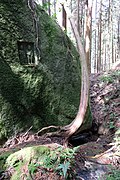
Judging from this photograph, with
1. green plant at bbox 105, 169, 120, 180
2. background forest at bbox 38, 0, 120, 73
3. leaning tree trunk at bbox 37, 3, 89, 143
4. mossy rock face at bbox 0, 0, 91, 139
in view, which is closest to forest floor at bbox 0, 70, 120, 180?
green plant at bbox 105, 169, 120, 180

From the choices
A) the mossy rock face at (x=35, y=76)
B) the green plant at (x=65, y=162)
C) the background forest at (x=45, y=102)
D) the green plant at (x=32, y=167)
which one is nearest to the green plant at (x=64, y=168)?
the green plant at (x=65, y=162)

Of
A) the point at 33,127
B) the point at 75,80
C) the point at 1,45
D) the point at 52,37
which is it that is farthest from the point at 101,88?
the point at 1,45

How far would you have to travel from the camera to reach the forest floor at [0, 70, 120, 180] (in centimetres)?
348

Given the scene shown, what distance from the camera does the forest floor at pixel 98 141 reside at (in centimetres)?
348

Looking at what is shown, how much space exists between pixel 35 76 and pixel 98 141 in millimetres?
2274

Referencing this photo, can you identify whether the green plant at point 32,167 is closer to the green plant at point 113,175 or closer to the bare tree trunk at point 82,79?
the green plant at point 113,175

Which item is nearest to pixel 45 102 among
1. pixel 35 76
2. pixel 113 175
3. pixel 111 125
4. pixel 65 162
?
pixel 35 76

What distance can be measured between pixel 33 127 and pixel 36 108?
1.50 ft

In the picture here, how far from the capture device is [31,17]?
17.2 feet

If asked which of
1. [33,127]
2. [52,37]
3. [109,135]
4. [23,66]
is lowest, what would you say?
[109,135]

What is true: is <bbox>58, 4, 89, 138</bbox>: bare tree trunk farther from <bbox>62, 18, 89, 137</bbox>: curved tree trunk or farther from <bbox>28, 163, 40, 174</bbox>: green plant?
<bbox>28, 163, 40, 174</bbox>: green plant

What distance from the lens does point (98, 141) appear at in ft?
17.5

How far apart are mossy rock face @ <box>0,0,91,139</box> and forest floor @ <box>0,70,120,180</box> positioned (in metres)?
0.40

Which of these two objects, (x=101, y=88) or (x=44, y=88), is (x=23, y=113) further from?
(x=101, y=88)
